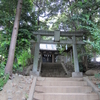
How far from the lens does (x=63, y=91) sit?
4.78 m

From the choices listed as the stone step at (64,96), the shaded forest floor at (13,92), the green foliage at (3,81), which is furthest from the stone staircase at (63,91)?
the green foliage at (3,81)

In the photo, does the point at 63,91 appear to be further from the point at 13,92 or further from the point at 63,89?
the point at 13,92

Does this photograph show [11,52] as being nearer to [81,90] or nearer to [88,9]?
[81,90]

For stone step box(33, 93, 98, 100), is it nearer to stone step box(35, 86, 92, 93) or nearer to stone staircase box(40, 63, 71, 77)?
stone step box(35, 86, 92, 93)

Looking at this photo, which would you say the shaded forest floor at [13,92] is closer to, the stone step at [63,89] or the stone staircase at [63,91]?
the stone staircase at [63,91]

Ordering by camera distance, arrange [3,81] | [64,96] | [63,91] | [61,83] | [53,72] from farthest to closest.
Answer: [53,72] < [61,83] < [63,91] < [64,96] < [3,81]

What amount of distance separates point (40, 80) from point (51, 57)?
15705 mm

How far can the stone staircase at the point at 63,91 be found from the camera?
14.0 ft

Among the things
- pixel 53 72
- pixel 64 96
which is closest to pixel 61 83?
pixel 64 96

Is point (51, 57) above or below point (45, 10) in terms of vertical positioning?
below

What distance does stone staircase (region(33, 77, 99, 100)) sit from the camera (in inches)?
167

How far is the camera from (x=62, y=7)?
1160 cm

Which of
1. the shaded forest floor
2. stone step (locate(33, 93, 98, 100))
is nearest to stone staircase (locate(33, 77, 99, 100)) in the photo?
stone step (locate(33, 93, 98, 100))

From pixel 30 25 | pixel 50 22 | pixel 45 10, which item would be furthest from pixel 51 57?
pixel 30 25
